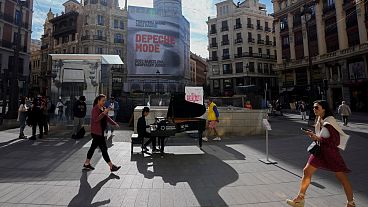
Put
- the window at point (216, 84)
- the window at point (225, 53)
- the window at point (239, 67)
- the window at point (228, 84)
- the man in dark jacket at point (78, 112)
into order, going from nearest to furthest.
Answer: the man in dark jacket at point (78, 112) < the window at point (239, 67) < the window at point (228, 84) < the window at point (225, 53) < the window at point (216, 84)

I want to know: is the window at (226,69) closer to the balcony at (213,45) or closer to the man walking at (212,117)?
the balcony at (213,45)

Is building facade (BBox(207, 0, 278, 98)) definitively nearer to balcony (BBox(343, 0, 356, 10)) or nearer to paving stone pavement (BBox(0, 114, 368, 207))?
balcony (BBox(343, 0, 356, 10))

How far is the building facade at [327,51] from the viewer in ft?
95.5

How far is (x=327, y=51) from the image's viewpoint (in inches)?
1351

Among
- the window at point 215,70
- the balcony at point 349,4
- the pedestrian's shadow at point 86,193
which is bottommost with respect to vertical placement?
the pedestrian's shadow at point 86,193

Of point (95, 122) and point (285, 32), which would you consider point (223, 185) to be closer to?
point (95, 122)

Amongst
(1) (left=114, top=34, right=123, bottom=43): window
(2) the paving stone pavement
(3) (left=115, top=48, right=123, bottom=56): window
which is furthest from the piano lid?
(1) (left=114, top=34, right=123, bottom=43): window

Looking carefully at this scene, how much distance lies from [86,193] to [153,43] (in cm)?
3645

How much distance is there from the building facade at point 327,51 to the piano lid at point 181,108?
19260 mm

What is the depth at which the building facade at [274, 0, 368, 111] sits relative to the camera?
29.1m

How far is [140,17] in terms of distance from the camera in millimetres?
38656

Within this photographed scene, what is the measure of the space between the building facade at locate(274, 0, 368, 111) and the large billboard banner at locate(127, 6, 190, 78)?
1850cm

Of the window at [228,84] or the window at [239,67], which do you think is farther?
the window at [228,84]

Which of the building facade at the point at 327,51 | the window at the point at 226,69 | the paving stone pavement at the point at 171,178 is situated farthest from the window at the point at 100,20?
the paving stone pavement at the point at 171,178
